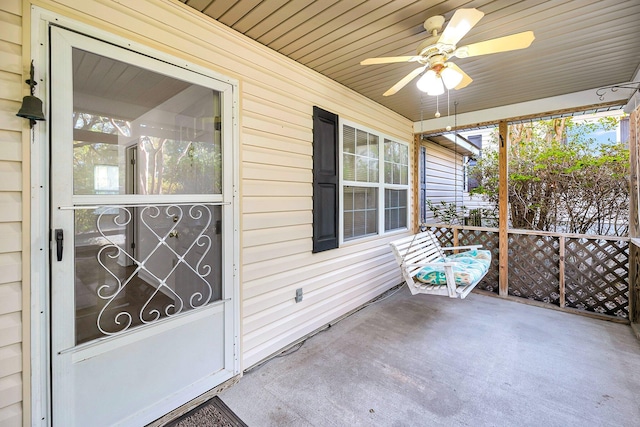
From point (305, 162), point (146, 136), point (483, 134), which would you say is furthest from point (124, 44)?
point (483, 134)

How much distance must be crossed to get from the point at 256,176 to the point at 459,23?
169 centimetres

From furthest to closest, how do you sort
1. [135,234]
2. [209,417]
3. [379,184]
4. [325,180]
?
[379,184]
[325,180]
[209,417]
[135,234]

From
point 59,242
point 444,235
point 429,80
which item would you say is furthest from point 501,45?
point 444,235

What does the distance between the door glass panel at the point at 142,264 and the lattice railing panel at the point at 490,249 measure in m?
3.77

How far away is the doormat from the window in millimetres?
2003

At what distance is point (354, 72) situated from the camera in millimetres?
2873

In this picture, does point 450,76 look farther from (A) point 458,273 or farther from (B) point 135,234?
(B) point 135,234

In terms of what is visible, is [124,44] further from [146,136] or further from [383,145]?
[383,145]

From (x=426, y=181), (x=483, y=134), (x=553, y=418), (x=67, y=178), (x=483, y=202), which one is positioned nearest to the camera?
(x=67, y=178)

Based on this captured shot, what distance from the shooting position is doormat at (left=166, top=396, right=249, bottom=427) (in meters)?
1.74

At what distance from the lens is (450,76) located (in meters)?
2.01

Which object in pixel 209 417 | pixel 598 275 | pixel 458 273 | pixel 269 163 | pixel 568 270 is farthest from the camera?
pixel 568 270

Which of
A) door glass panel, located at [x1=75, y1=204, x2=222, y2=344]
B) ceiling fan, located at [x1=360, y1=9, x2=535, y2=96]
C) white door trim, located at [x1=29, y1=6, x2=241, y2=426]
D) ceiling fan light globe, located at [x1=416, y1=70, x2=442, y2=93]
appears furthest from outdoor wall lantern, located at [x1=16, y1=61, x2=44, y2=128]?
ceiling fan light globe, located at [x1=416, y1=70, x2=442, y2=93]

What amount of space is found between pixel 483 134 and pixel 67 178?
8.33m
